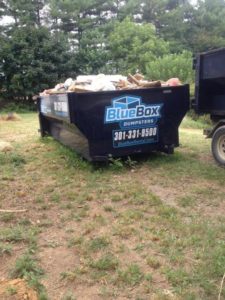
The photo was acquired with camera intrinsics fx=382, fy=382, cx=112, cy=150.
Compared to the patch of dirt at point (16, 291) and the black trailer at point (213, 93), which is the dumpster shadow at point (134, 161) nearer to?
the black trailer at point (213, 93)

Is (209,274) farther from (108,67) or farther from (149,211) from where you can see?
(108,67)

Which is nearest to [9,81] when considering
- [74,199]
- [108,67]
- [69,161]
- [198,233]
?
[108,67]

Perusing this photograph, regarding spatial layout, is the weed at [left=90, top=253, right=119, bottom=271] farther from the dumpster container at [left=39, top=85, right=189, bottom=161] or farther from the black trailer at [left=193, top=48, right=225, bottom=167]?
the black trailer at [left=193, top=48, right=225, bottom=167]

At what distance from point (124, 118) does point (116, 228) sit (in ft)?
8.46

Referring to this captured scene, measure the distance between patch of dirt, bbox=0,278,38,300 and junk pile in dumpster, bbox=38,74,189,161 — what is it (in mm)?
3296

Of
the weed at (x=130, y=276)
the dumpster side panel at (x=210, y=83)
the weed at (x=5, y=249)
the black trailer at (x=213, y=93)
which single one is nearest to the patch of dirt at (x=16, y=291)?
the weed at (x=5, y=249)

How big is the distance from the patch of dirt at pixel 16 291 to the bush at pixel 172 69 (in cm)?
1779

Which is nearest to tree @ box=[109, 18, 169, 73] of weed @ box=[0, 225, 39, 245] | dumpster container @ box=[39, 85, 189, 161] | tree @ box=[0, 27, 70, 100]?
tree @ box=[0, 27, 70, 100]

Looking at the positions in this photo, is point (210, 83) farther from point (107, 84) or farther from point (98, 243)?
point (98, 243)

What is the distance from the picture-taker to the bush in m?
20.0

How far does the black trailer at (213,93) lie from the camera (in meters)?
5.96

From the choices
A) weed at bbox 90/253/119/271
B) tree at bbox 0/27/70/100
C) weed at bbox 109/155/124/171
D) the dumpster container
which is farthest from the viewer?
tree at bbox 0/27/70/100

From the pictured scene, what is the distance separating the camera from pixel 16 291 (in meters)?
2.72

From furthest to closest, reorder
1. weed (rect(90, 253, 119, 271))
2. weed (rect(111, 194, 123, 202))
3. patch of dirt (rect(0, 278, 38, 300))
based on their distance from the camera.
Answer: weed (rect(111, 194, 123, 202)) → weed (rect(90, 253, 119, 271)) → patch of dirt (rect(0, 278, 38, 300))
